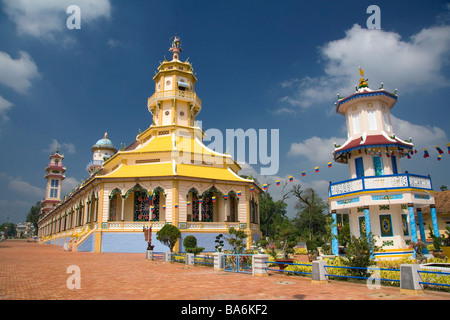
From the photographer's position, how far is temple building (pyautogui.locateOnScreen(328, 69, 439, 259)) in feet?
57.6

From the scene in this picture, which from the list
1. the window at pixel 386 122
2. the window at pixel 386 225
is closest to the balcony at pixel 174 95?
→ the window at pixel 386 122

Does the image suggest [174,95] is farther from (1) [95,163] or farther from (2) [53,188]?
(2) [53,188]

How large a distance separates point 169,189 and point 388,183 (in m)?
17.1

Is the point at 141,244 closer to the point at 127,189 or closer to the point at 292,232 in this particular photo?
the point at 127,189

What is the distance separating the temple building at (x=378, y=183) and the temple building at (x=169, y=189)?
1149cm

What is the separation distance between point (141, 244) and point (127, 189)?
4993 millimetres

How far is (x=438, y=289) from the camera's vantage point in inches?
392

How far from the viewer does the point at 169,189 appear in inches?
1083

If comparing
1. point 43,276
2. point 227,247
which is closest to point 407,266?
point 43,276

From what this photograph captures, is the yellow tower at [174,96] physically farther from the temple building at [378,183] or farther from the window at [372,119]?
the window at [372,119]

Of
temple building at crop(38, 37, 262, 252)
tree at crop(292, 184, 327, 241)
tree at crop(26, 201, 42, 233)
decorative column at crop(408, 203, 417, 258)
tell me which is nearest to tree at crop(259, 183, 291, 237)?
tree at crop(292, 184, 327, 241)

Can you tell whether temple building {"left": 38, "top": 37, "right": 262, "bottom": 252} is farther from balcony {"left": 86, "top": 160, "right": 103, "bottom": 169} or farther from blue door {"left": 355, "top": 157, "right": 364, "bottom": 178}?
balcony {"left": 86, "top": 160, "right": 103, "bottom": 169}

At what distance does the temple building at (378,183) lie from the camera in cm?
1755

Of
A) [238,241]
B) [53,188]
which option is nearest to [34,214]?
[53,188]
